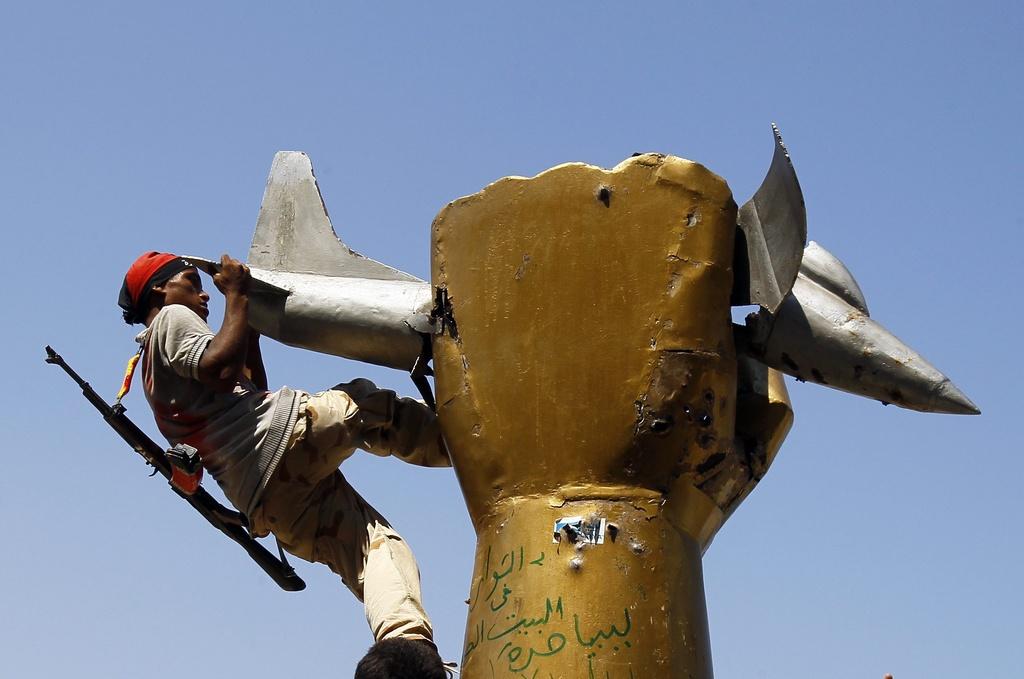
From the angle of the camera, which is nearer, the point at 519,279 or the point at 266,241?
the point at 519,279

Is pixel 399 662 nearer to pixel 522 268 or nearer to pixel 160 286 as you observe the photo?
pixel 522 268

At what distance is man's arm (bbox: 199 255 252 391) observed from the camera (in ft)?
17.8

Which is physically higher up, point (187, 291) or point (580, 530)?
point (187, 291)

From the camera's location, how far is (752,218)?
17.4 ft

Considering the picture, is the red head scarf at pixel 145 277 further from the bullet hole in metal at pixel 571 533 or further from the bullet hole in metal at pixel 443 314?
the bullet hole in metal at pixel 571 533

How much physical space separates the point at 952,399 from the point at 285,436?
89.1 inches

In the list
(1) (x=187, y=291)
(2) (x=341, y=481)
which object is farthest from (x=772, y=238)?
(1) (x=187, y=291)

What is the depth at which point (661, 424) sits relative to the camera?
4.99 m

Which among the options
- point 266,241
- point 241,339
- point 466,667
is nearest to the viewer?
point 466,667

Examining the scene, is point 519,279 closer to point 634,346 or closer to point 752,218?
point 634,346

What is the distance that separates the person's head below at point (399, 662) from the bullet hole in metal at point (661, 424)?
0.99 m

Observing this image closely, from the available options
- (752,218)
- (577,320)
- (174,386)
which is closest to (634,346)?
(577,320)

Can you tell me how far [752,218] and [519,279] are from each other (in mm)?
817

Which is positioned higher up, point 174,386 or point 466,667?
point 174,386
